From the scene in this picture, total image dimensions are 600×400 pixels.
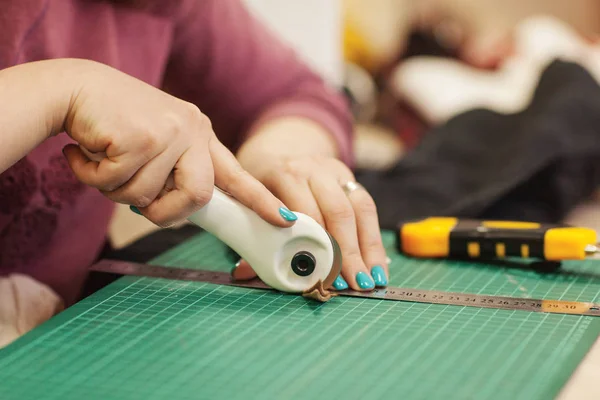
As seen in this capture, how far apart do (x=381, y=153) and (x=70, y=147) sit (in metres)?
1.22

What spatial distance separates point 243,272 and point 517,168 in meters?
0.44

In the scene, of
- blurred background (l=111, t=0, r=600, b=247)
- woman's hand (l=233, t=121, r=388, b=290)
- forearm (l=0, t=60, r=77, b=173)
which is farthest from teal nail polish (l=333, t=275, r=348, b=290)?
blurred background (l=111, t=0, r=600, b=247)

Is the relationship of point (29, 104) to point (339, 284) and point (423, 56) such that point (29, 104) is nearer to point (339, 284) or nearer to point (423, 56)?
point (339, 284)

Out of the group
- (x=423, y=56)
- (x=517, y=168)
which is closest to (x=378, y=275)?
(x=517, y=168)

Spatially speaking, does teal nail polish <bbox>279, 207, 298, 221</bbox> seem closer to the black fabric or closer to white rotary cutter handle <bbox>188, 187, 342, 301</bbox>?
white rotary cutter handle <bbox>188, 187, 342, 301</bbox>

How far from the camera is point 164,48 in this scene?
2.60 ft

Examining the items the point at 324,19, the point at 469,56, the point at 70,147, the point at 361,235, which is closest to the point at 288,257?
the point at 361,235

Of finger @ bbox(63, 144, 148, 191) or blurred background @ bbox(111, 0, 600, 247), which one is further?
blurred background @ bbox(111, 0, 600, 247)

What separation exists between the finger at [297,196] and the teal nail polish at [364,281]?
0.18ft

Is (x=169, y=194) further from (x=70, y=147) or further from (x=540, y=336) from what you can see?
(x=540, y=336)

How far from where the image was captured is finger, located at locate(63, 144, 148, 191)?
1.53 feet

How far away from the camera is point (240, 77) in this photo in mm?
906

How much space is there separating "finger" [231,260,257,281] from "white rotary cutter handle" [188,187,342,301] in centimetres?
3

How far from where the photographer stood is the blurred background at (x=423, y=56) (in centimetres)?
143
